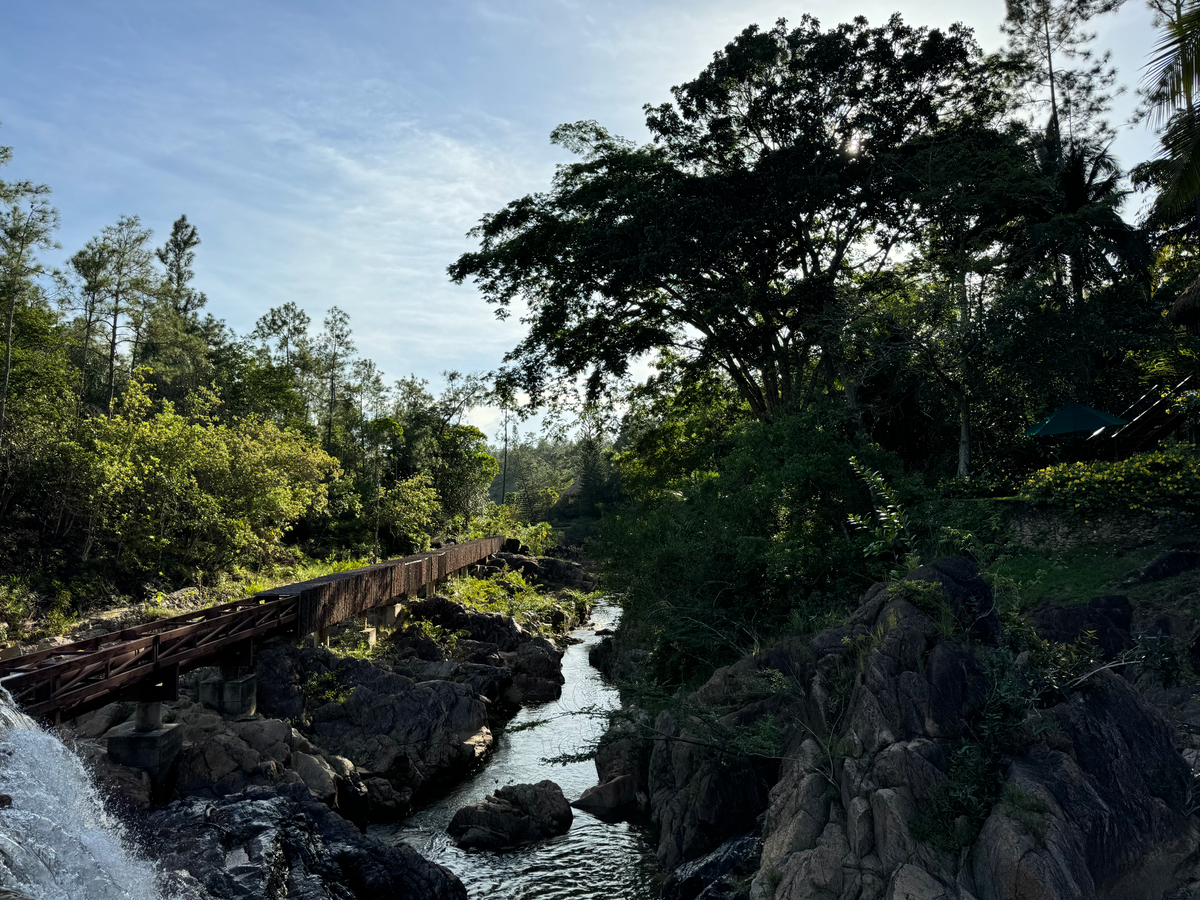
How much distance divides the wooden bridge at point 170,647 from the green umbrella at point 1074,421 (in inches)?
634

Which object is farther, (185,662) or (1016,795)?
(185,662)

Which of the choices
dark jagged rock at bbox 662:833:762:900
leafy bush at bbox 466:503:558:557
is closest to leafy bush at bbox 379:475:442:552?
leafy bush at bbox 466:503:558:557

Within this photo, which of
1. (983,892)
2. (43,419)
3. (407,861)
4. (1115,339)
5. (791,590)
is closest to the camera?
(983,892)

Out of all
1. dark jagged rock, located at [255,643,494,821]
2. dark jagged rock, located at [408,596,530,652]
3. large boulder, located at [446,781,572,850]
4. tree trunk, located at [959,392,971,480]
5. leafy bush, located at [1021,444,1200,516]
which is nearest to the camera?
large boulder, located at [446,781,572,850]

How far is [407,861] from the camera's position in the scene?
9.79 m

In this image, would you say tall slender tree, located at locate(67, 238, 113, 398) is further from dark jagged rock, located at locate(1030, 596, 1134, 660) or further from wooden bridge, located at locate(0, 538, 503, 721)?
dark jagged rock, located at locate(1030, 596, 1134, 660)

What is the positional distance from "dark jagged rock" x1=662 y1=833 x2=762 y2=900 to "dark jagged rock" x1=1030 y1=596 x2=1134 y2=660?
552 cm

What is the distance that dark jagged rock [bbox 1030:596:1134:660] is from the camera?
38.9 feet

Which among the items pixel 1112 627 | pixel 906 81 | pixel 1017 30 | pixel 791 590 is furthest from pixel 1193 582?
pixel 1017 30

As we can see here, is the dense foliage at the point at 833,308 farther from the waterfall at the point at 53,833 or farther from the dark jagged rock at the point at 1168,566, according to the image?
the waterfall at the point at 53,833

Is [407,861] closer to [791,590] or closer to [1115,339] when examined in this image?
[791,590]

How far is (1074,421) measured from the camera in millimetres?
18484

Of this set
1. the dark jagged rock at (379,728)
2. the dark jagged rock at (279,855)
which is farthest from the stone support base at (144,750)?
the dark jagged rock at (379,728)

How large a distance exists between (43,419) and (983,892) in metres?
23.4
